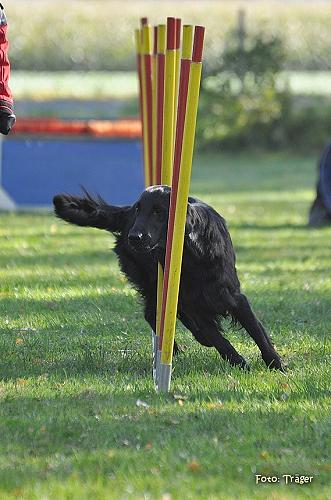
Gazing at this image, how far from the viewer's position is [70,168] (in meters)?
12.7

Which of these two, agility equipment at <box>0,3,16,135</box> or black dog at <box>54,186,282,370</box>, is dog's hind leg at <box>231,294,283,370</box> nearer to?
black dog at <box>54,186,282,370</box>

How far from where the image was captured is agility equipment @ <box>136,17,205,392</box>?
4.80 metres

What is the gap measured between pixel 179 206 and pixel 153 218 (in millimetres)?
466

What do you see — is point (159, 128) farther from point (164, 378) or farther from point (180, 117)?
point (164, 378)

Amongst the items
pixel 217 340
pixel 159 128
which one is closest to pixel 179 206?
pixel 159 128

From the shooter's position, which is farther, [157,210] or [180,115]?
[157,210]

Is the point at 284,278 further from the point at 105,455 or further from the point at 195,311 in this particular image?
the point at 105,455

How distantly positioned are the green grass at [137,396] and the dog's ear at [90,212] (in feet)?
2.33

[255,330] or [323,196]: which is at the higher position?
[255,330]

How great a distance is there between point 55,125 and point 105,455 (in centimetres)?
884

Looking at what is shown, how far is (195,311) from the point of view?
5.64m

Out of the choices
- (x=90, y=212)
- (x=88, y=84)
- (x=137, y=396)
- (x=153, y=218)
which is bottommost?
(x=88, y=84)

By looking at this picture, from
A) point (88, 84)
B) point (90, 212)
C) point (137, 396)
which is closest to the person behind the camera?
point (137, 396)

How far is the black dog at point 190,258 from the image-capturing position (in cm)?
531
